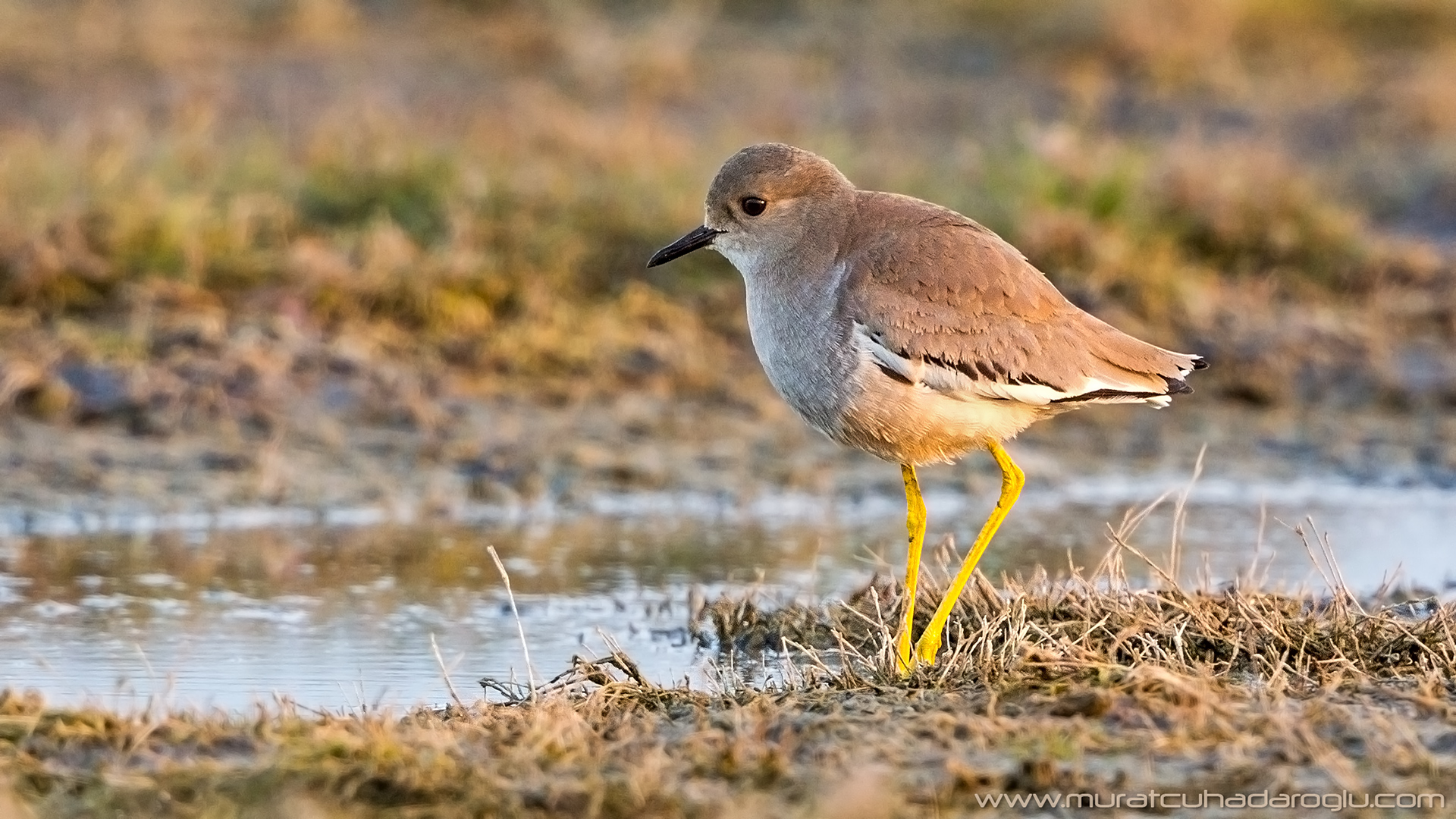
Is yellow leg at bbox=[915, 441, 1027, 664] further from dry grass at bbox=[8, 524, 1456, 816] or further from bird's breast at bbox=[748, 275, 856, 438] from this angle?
bird's breast at bbox=[748, 275, 856, 438]

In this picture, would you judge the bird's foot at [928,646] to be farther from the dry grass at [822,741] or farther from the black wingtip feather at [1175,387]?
the black wingtip feather at [1175,387]

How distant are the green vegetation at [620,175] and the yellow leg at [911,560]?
3.44m

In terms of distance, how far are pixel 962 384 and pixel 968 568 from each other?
1.70 ft

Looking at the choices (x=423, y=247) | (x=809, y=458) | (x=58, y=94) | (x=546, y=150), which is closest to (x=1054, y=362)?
(x=809, y=458)

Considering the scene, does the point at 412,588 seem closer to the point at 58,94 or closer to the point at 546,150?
the point at 546,150

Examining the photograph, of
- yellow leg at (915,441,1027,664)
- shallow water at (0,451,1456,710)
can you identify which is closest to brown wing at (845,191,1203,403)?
yellow leg at (915,441,1027,664)

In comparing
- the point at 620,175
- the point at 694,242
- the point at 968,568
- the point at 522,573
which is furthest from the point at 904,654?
the point at 620,175

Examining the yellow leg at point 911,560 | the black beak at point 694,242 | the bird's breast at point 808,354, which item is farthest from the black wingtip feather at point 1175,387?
the black beak at point 694,242

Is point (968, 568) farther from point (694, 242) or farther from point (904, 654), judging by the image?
point (694, 242)

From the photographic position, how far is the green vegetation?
9.53m

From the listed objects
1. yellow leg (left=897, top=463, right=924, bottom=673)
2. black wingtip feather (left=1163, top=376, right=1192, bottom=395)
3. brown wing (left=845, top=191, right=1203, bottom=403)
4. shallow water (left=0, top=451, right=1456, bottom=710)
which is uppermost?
brown wing (left=845, top=191, right=1203, bottom=403)

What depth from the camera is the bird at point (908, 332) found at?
18.7 feet

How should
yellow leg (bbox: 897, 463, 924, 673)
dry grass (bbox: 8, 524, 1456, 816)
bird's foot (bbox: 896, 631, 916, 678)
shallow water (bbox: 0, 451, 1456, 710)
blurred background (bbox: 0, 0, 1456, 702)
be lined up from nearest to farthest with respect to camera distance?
1. dry grass (bbox: 8, 524, 1456, 816)
2. bird's foot (bbox: 896, 631, 916, 678)
3. yellow leg (bbox: 897, 463, 924, 673)
4. shallow water (bbox: 0, 451, 1456, 710)
5. blurred background (bbox: 0, 0, 1456, 702)

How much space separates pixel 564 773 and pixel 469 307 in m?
5.63
